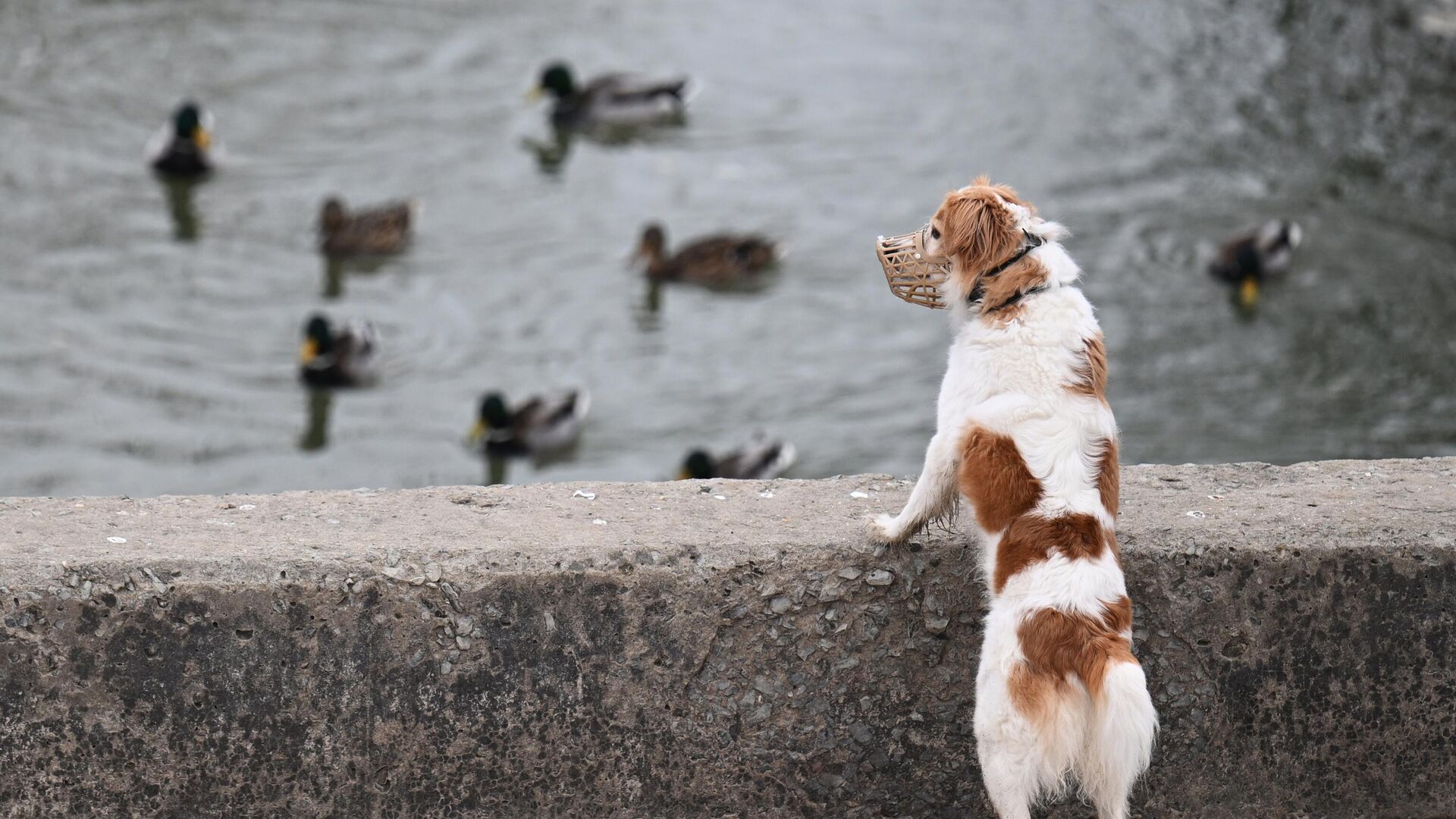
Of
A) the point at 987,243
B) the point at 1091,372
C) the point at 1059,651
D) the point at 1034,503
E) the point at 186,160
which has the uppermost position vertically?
the point at 186,160

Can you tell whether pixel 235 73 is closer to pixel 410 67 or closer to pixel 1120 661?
pixel 410 67

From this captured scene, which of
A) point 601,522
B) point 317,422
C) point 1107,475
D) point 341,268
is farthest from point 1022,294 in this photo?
point 341,268

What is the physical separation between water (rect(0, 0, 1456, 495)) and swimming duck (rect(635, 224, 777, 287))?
0.20m

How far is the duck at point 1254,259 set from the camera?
37.4ft

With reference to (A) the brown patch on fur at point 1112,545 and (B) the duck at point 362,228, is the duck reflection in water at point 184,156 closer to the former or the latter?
(B) the duck at point 362,228

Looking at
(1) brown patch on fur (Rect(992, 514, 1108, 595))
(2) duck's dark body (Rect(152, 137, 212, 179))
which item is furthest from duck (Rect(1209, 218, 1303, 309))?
(1) brown patch on fur (Rect(992, 514, 1108, 595))

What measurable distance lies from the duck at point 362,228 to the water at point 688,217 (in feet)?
0.61

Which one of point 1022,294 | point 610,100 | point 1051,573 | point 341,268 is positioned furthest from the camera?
point 610,100

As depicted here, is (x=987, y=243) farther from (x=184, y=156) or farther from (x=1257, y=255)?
(x=184, y=156)

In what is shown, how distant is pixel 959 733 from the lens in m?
3.53

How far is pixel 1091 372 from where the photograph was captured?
3.19 meters

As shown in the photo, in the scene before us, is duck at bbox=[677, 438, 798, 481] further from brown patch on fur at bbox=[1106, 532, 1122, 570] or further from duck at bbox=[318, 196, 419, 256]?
brown patch on fur at bbox=[1106, 532, 1122, 570]

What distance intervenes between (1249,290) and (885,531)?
874 cm

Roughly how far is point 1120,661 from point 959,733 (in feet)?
2.36
